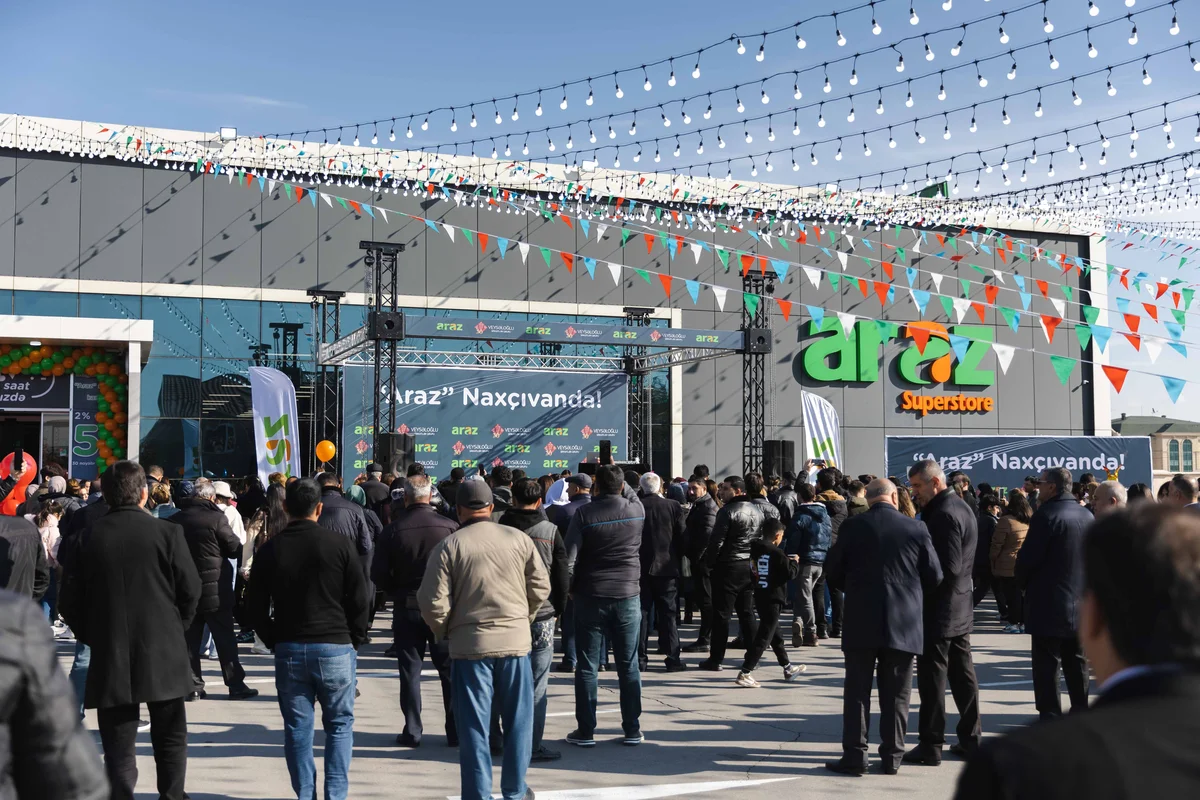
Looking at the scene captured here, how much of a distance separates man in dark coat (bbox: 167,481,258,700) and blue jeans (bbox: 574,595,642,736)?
2.75 m

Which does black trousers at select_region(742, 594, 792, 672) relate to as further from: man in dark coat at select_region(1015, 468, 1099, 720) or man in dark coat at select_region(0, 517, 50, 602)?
man in dark coat at select_region(0, 517, 50, 602)

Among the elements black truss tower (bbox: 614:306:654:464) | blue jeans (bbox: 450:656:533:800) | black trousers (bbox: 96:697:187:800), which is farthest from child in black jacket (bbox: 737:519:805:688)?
black truss tower (bbox: 614:306:654:464)

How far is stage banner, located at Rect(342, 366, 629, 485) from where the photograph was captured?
2314 centimetres

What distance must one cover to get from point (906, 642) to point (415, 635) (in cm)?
306

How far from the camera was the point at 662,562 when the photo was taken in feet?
33.7

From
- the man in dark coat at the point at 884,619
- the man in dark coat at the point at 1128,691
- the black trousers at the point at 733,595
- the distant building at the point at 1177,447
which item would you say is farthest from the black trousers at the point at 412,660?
the distant building at the point at 1177,447

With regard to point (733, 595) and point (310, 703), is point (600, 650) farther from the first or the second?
point (733, 595)

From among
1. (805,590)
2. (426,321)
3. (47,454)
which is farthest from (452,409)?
(805,590)

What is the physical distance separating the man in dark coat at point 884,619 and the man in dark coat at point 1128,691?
4.88 meters

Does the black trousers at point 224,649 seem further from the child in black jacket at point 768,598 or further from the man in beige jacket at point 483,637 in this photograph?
the child in black jacket at point 768,598

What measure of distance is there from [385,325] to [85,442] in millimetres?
9288

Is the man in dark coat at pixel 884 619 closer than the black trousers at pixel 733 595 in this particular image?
Yes

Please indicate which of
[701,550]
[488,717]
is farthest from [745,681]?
[488,717]

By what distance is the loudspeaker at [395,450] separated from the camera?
64.5 ft
